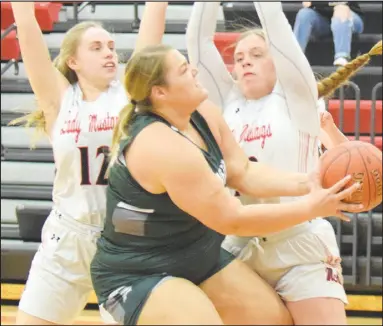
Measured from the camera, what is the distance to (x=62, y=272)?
2811 millimetres

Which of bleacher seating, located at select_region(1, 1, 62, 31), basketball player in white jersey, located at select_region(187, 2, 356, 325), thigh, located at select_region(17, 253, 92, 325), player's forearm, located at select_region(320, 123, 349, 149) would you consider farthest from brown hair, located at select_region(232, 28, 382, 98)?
bleacher seating, located at select_region(1, 1, 62, 31)

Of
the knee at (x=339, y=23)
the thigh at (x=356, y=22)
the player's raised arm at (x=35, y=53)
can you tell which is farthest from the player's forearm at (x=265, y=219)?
the thigh at (x=356, y=22)

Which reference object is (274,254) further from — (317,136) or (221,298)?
(317,136)

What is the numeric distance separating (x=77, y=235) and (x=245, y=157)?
0.75m

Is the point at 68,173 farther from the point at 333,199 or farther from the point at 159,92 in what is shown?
the point at 333,199

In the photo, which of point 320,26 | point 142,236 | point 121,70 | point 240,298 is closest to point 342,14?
point 320,26

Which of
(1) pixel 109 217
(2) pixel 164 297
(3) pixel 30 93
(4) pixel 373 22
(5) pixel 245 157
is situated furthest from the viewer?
(4) pixel 373 22

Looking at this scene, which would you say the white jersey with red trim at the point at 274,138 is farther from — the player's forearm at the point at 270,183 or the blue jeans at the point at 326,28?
the blue jeans at the point at 326,28

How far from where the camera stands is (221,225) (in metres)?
2.18

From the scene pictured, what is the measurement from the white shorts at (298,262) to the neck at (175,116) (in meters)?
0.51

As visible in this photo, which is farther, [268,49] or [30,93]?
[30,93]

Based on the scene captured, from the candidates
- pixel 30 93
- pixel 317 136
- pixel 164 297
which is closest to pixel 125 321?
pixel 164 297

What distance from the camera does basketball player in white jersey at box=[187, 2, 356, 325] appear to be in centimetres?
250

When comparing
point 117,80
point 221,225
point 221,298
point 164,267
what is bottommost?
point 221,298
